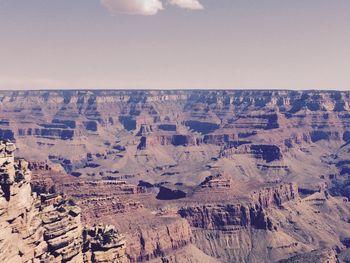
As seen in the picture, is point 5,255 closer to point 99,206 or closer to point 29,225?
point 29,225

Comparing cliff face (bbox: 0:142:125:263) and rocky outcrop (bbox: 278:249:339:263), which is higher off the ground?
cliff face (bbox: 0:142:125:263)

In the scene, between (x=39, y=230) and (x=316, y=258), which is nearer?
(x=39, y=230)

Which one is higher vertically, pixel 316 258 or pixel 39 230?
pixel 39 230

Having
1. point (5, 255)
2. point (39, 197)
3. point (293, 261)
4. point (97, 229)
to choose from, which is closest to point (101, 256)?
point (97, 229)

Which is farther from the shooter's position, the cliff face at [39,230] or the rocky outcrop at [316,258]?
the rocky outcrop at [316,258]

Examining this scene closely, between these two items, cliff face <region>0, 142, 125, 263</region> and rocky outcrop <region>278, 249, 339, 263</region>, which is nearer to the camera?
cliff face <region>0, 142, 125, 263</region>

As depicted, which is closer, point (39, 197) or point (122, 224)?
point (39, 197)

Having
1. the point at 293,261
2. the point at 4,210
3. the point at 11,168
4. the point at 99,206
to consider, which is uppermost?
the point at 11,168

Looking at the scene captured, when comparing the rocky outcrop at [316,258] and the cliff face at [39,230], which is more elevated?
the cliff face at [39,230]
